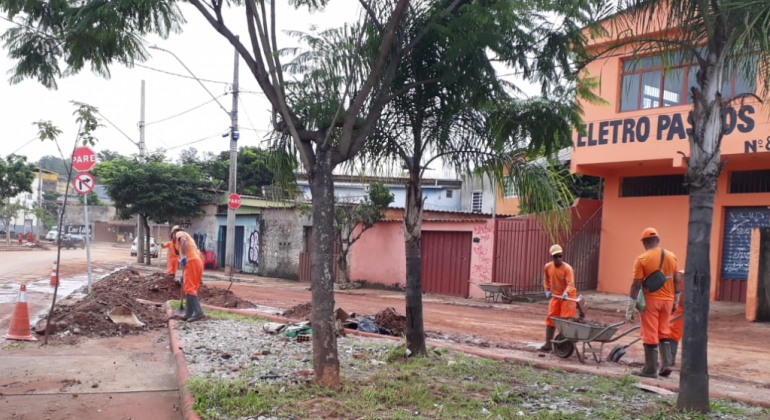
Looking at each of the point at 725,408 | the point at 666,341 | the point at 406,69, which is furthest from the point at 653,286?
the point at 406,69

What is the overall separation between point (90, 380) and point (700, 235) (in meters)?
6.31

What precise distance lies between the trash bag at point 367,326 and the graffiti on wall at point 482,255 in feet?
32.2

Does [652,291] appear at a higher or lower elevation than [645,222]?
lower

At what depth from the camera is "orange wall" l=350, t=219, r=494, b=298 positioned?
20.3m

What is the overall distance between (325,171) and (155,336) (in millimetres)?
5417

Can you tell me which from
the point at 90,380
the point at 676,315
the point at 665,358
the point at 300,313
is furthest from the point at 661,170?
the point at 90,380

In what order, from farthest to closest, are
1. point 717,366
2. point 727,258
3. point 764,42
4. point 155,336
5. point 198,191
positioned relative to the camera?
point 198,191 → point 727,258 → point 155,336 → point 717,366 → point 764,42

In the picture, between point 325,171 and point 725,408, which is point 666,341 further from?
point 325,171

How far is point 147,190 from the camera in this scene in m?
31.2

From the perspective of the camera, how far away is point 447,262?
2170cm

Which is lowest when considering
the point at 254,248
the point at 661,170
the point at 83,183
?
the point at 254,248

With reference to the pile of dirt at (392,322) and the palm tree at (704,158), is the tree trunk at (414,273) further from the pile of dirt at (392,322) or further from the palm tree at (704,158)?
the palm tree at (704,158)

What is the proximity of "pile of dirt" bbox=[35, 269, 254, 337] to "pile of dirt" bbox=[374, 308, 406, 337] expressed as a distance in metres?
3.66

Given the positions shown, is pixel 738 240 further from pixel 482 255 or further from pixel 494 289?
pixel 482 255
